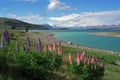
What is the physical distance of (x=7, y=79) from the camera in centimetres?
736

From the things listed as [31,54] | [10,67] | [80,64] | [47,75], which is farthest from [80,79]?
[10,67]

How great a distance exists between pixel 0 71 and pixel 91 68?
9.60 ft

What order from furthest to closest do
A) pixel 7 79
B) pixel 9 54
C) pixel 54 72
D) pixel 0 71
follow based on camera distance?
pixel 54 72 → pixel 9 54 → pixel 0 71 → pixel 7 79

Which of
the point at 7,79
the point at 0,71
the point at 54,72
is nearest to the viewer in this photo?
the point at 7,79

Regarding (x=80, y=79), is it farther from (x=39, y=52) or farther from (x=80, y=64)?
(x=39, y=52)

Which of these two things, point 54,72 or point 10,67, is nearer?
point 10,67

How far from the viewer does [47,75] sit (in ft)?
28.3

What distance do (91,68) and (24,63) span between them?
2198 millimetres

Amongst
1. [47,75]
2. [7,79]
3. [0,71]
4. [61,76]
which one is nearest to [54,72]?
[61,76]

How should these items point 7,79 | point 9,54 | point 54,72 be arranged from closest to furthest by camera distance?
point 7,79 < point 9,54 < point 54,72

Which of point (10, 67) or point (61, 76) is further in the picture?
point (61, 76)

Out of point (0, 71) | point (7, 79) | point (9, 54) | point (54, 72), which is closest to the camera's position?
point (7, 79)

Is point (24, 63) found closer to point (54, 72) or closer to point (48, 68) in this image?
point (48, 68)

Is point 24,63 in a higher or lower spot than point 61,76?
higher
